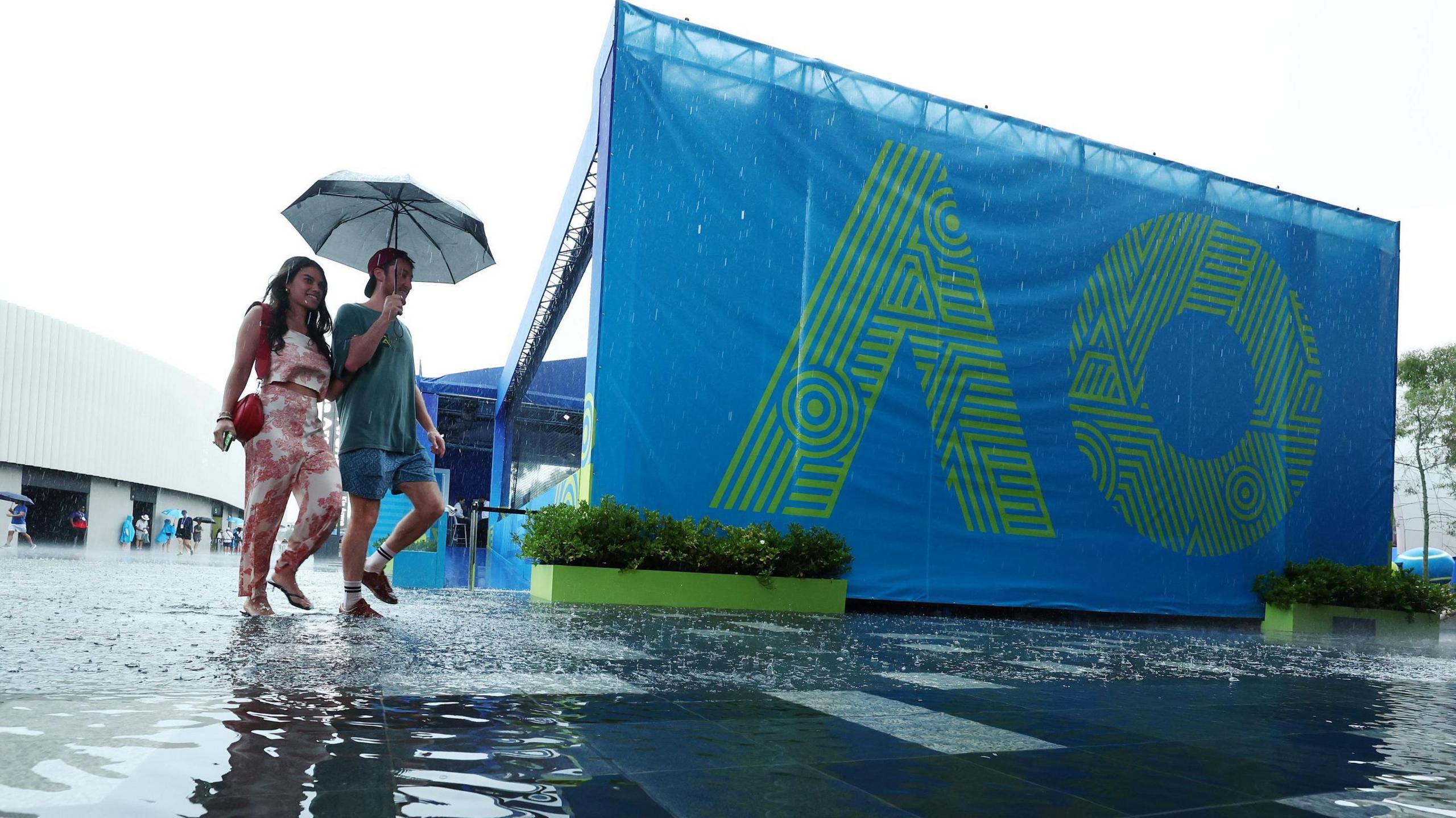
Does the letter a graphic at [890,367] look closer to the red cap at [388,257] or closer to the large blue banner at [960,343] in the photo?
the large blue banner at [960,343]

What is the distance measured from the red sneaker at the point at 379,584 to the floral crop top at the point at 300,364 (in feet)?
3.11

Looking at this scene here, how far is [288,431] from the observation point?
4344mm

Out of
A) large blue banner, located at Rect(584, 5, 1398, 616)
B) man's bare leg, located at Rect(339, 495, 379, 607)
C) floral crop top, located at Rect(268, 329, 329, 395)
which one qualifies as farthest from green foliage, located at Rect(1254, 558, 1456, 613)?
floral crop top, located at Rect(268, 329, 329, 395)

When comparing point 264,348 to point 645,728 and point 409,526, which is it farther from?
point 645,728

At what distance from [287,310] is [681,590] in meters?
4.40

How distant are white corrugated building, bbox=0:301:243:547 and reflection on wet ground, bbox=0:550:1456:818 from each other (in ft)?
131

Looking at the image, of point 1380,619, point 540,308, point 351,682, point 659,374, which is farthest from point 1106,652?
point 540,308

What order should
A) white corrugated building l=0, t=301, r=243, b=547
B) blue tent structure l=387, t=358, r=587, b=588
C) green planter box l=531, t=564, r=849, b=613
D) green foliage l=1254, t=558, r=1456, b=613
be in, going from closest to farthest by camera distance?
1. green planter box l=531, t=564, r=849, b=613
2. blue tent structure l=387, t=358, r=587, b=588
3. green foliage l=1254, t=558, r=1456, b=613
4. white corrugated building l=0, t=301, r=243, b=547

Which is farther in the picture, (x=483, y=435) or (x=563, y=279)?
(x=483, y=435)

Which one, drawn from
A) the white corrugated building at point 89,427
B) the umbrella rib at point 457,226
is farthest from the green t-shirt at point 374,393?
the white corrugated building at point 89,427

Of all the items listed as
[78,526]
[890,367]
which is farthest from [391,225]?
[78,526]

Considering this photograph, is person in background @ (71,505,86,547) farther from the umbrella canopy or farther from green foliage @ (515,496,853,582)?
the umbrella canopy

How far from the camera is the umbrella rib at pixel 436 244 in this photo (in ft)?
18.2

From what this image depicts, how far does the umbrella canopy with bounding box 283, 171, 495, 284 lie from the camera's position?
5.21m
